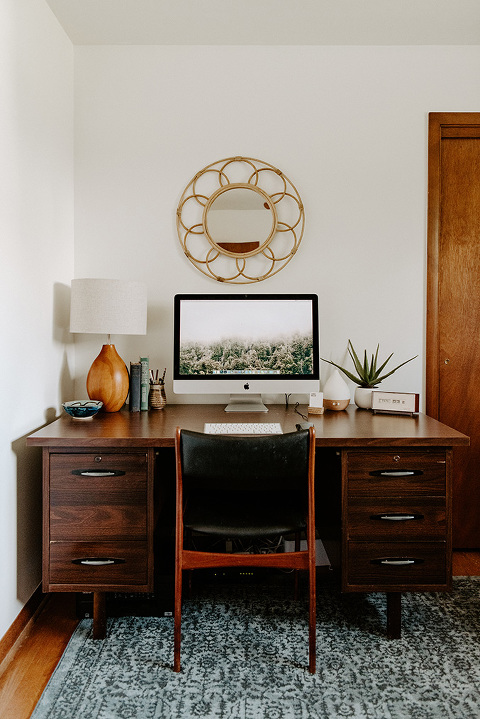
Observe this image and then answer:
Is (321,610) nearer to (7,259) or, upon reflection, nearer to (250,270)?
(250,270)

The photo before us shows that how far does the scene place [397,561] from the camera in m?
1.77

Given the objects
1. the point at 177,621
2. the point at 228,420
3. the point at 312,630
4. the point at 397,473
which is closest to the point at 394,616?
the point at 312,630

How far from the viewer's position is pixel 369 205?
2.44 metres

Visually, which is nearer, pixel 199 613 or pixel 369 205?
pixel 199 613

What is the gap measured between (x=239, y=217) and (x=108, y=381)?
98cm

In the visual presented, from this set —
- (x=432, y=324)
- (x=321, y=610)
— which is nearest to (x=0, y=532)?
(x=321, y=610)

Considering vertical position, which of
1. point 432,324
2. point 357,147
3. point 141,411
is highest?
point 357,147

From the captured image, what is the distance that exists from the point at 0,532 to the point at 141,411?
74 cm

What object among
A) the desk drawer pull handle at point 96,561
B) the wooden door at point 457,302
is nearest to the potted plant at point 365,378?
the wooden door at point 457,302

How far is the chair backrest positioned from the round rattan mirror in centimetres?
110

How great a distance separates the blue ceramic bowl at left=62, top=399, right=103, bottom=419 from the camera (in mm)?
1971

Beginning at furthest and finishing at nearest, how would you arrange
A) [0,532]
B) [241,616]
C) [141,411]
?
[141,411] → [241,616] → [0,532]

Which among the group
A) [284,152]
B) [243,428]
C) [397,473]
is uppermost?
[284,152]

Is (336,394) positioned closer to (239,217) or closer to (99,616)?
(239,217)
